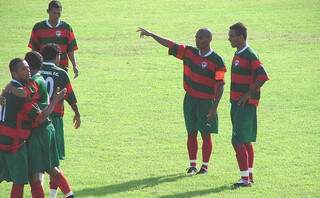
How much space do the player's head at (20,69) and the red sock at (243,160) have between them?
3.32 metres

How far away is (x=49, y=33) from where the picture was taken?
12.7 meters

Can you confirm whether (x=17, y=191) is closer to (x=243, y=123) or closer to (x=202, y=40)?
(x=243, y=123)

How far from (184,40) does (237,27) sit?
46.7 feet

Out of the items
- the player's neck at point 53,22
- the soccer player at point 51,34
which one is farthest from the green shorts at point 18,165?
the player's neck at point 53,22

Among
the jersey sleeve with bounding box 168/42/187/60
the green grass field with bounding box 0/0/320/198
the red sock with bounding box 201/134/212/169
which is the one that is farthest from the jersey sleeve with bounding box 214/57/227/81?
the green grass field with bounding box 0/0/320/198

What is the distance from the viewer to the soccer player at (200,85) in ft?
36.2

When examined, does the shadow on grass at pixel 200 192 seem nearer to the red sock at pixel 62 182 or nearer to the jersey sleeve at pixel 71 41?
the red sock at pixel 62 182

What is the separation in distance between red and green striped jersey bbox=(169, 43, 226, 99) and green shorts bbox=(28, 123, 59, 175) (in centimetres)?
276

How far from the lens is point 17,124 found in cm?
889

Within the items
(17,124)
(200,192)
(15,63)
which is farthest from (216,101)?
(15,63)

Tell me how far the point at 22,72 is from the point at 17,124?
0.64m

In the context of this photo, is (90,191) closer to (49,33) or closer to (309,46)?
(49,33)

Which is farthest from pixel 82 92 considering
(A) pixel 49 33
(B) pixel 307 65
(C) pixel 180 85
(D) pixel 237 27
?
(D) pixel 237 27

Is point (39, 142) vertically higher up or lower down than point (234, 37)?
lower down
